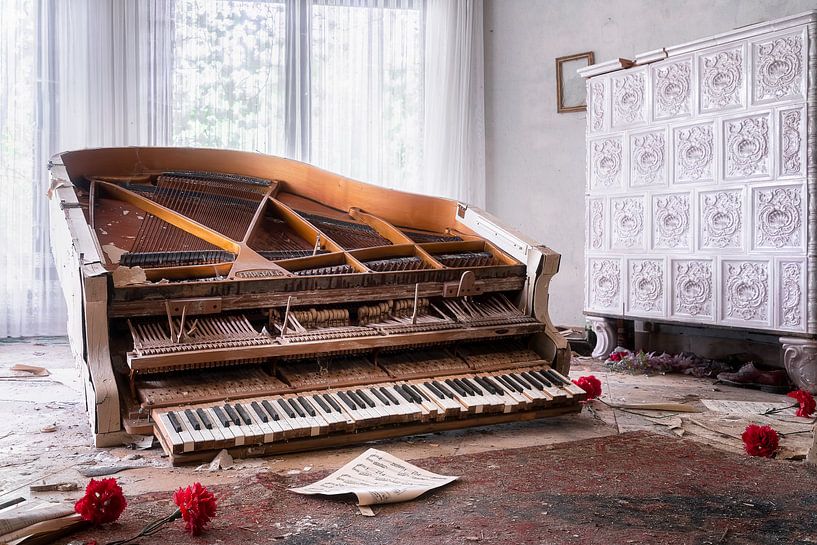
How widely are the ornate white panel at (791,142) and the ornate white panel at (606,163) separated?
1.19 metres

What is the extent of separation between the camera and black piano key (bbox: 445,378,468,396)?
11.1 ft

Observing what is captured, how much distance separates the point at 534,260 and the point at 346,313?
1.02 metres

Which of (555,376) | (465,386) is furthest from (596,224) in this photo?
(465,386)

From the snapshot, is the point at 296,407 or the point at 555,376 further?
the point at 555,376

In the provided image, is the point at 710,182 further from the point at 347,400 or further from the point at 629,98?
the point at 347,400

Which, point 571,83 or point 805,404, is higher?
point 571,83

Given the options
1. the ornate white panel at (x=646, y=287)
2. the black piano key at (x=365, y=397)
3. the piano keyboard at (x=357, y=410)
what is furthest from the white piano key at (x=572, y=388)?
the ornate white panel at (x=646, y=287)

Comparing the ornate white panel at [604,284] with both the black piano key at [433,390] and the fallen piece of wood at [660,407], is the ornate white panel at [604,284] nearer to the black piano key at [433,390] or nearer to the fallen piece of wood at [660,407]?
the fallen piece of wood at [660,407]

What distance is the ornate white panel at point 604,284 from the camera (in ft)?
18.9

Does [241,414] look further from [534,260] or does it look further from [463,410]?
[534,260]

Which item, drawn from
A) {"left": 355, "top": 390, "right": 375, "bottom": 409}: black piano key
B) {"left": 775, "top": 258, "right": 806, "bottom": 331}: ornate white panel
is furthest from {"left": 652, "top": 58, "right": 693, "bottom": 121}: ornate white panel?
{"left": 355, "top": 390, "right": 375, "bottom": 409}: black piano key

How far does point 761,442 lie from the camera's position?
3053 millimetres

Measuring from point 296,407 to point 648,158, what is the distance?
11.5ft

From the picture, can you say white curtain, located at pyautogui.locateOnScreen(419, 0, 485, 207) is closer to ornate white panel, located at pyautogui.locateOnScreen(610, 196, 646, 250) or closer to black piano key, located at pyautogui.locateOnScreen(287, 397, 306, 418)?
ornate white panel, located at pyautogui.locateOnScreen(610, 196, 646, 250)
